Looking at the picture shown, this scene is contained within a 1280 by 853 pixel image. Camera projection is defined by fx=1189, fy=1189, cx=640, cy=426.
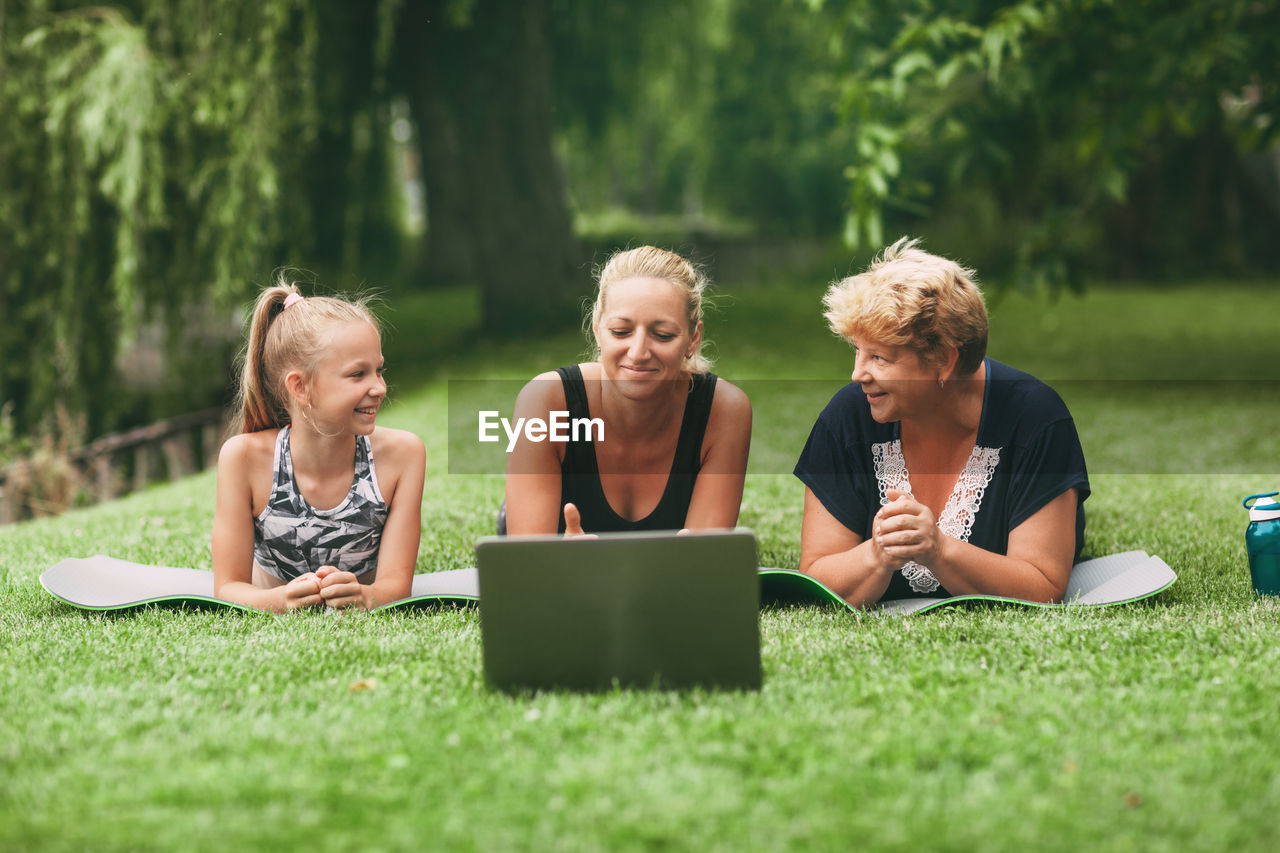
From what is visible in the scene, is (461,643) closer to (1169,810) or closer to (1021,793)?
(1021,793)

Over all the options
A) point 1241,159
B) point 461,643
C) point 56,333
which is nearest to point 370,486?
point 461,643

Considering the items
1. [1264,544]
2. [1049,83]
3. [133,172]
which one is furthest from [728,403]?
[1049,83]

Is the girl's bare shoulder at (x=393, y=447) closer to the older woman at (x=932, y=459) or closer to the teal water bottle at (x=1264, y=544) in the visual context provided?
the older woman at (x=932, y=459)

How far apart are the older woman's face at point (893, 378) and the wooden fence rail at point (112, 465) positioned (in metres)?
5.82

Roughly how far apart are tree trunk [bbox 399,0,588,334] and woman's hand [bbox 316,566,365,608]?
29.3 ft

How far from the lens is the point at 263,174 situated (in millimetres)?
8344

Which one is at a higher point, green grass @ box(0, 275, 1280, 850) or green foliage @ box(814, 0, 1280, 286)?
green foliage @ box(814, 0, 1280, 286)

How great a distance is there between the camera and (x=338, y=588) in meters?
3.53

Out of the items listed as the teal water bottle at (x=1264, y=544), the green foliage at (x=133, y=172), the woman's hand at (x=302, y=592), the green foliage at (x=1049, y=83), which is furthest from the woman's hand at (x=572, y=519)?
the green foliage at (x=133, y=172)

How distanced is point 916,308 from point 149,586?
258 cm

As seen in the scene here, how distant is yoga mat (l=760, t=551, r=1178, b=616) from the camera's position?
3488mm

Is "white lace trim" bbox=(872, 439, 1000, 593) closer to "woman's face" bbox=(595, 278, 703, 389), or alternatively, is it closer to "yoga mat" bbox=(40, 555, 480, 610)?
"woman's face" bbox=(595, 278, 703, 389)

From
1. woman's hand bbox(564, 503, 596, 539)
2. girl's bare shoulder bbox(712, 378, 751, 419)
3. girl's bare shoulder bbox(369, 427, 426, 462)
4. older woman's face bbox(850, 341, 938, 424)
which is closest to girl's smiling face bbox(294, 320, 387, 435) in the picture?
girl's bare shoulder bbox(369, 427, 426, 462)

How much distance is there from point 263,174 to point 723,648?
6.71 m
